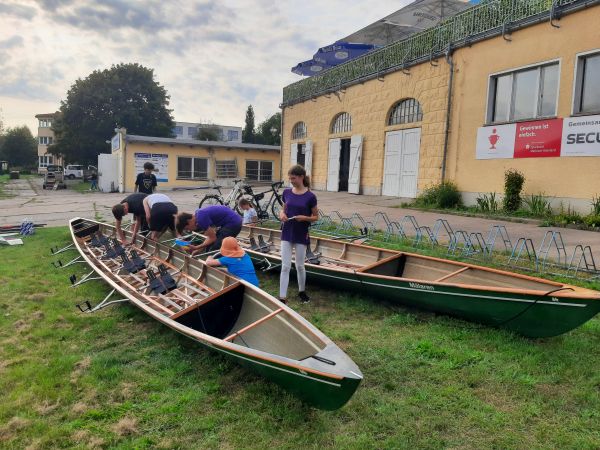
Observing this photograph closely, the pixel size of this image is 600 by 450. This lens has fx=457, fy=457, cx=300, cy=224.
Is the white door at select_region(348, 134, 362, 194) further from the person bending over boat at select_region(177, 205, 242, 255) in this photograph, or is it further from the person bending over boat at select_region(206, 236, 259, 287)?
the person bending over boat at select_region(206, 236, 259, 287)

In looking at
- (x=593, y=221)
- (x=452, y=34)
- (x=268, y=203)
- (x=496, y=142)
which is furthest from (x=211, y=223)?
(x=452, y=34)

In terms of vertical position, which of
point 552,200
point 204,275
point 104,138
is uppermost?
point 104,138

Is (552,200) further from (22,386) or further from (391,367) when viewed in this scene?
(22,386)

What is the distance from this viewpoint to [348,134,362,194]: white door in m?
18.9

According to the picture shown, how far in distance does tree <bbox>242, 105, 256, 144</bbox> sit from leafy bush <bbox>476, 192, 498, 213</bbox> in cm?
3551

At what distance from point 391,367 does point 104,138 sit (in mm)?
42638

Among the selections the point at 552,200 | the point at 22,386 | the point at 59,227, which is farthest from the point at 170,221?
the point at 552,200

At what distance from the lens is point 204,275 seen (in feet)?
17.5

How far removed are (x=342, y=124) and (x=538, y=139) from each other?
10.4m

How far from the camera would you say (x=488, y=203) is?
41.8 feet

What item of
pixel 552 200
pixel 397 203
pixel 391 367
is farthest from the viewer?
pixel 397 203

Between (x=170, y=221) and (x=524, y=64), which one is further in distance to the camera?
(x=524, y=64)

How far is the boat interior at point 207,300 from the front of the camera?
12.0ft

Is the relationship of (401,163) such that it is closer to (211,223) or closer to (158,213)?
(158,213)
